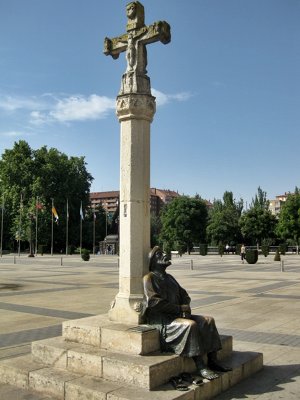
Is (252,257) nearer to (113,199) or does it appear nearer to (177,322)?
(177,322)

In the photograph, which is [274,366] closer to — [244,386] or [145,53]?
[244,386]

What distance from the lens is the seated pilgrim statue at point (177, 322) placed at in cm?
548

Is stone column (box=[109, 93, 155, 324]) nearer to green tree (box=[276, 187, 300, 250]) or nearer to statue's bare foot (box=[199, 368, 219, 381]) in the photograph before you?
statue's bare foot (box=[199, 368, 219, 381])

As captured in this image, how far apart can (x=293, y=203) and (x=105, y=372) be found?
6083 cm

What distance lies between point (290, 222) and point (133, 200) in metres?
58.1

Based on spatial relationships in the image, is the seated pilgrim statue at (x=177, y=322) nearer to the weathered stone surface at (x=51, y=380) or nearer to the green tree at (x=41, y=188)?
the weathered stone surface at (x=51, y=380)

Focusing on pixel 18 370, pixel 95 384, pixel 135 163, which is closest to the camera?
pixel 95 384

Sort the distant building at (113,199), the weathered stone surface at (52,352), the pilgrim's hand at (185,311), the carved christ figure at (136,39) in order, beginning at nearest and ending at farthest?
the weathered stone surface at (52,352)
the pilgrim's hand at (185,311)
the carved christ figure at (136,39)
the distant building at (113,199)

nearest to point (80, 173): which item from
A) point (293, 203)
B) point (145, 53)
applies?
point (293, 203)

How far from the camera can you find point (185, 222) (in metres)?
71.4

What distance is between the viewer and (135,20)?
6.85m

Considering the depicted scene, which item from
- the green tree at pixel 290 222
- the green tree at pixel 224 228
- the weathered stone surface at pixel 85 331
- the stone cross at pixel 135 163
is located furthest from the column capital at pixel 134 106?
the green tree at pixel 224 228

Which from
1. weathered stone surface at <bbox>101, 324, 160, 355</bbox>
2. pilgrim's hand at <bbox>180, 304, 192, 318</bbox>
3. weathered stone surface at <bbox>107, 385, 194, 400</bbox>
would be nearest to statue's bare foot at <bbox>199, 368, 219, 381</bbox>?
weathered stone surface at <bbox>107, 385, 194, 400</bbox>

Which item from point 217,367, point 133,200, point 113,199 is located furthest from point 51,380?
point 113,199
